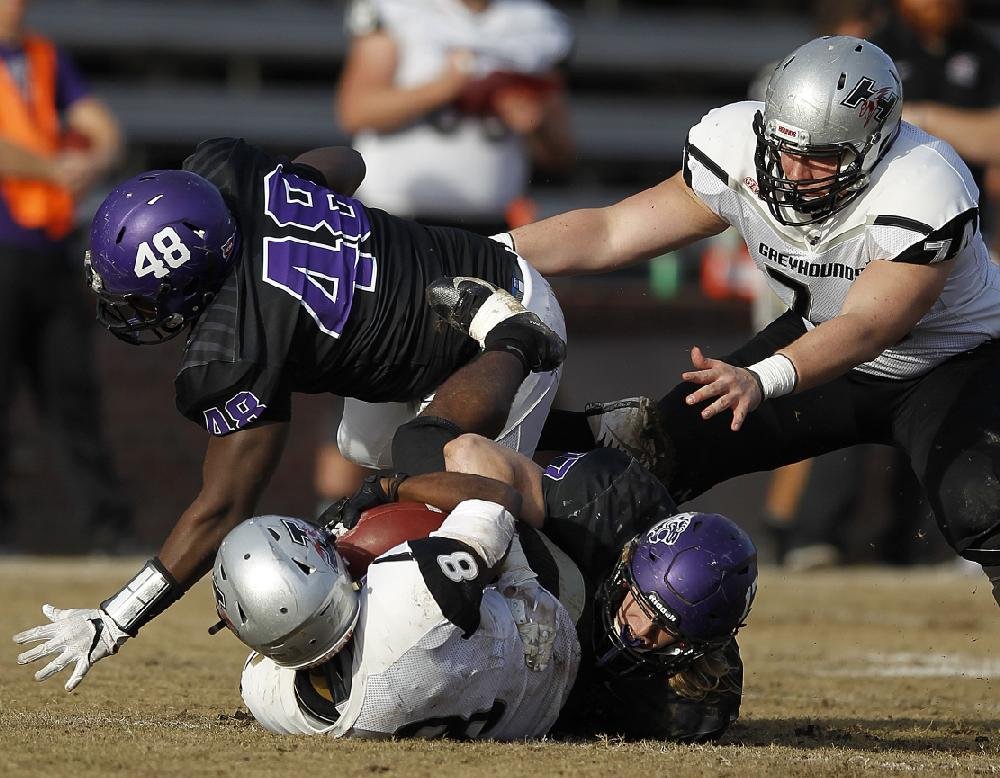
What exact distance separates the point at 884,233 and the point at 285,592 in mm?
2007

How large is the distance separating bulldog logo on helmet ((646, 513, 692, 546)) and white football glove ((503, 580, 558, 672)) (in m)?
0.31

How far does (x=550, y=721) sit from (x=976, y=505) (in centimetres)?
141

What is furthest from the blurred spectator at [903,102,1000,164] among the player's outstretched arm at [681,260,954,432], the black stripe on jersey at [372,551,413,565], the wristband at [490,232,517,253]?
the black stripe on jersey at [372,551,413,565]

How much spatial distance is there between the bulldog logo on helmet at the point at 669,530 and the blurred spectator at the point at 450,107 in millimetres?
3736

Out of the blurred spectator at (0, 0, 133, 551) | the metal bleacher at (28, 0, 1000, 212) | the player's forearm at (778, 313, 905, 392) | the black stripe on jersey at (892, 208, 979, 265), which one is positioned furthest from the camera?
the metal bleacher at (28, 0, 1000, 212)

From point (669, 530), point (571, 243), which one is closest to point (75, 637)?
point (669, 530)

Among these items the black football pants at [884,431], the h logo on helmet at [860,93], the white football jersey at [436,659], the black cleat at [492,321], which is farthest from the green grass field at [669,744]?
the h logo on helmet at [860,93]

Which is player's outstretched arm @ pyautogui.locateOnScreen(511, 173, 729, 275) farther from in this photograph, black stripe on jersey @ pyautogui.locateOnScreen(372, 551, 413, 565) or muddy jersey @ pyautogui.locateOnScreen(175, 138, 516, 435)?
black stripe on jersey @ pyautogui.locateOnScreen(372, 551, 413, 565)

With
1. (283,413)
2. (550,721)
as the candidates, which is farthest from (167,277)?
(550,721)

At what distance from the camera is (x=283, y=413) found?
4.74 metres

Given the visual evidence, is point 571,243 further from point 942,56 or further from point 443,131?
point 942,56

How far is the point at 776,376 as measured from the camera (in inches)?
179

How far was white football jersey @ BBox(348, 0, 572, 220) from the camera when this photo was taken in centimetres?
809

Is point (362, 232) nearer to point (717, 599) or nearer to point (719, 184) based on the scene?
point (719, 184)
